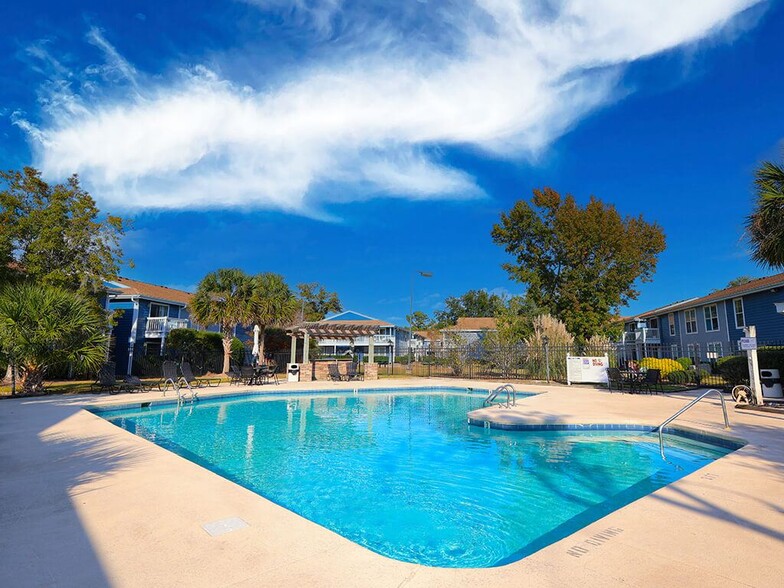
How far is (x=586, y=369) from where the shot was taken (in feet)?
59.2

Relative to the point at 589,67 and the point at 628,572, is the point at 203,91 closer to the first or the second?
the point at 589,67

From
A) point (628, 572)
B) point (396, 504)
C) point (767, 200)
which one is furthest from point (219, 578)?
point (767, 200)

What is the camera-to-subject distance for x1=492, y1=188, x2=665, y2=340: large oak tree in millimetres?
26516

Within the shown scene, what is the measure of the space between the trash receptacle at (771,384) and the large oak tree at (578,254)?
591 inches

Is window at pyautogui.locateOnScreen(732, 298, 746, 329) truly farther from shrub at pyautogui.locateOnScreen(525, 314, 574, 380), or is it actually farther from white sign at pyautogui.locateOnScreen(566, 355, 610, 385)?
white sign at pyautogui.locateOnScreen(566, 355, 610, 385)

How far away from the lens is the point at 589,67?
58.0 ft

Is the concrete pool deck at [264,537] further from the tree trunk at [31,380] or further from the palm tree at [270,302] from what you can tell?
the palm tree at [270,302]

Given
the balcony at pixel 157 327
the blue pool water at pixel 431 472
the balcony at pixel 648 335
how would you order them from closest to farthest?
the blue pool water at pixel 431 472
the balcony at pixel 157 327
the balcony at pixel 648 335

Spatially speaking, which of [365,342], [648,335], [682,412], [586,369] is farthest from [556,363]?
[365,342]

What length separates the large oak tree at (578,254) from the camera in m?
26.5

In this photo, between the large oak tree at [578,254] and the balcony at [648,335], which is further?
the balcony at [648,335]

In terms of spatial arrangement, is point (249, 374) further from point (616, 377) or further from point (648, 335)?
point (648, 335)

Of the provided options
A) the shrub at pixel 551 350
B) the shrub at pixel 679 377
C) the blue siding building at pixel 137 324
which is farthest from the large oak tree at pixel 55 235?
the shrub at pixel 679 377

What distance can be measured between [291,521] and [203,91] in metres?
17.3
